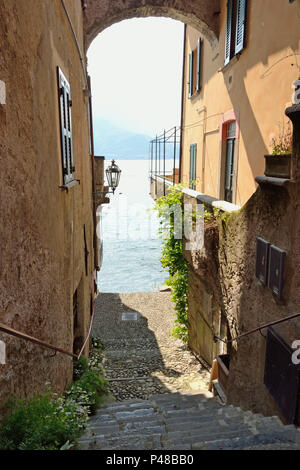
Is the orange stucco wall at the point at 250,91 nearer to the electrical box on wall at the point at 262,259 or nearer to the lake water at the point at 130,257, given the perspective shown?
the electrical box on wall at the point at 262,259

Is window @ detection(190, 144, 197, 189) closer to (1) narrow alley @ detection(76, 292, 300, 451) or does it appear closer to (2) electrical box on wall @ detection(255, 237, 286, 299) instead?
(1) narrow alley @ detection(76, 292, 300, 451)

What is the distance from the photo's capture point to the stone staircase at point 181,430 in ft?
10.1

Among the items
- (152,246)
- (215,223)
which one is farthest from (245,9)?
(152,246)

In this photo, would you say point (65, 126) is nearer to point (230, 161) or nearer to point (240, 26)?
point (240, 26)

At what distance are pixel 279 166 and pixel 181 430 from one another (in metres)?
3.06

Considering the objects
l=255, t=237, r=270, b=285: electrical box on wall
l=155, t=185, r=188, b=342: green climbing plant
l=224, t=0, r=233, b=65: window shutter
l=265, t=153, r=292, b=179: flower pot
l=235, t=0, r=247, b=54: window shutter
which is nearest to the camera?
Result: l=265, t=153, r=292, b=179: flower pot

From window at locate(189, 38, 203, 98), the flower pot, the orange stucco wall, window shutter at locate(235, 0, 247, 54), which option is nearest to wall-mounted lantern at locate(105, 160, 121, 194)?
the orange stucco wall

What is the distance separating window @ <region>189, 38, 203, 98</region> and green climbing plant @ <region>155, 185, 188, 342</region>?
442cm

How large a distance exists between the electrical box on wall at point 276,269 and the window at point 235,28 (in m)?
5.64

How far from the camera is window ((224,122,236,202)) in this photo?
30.2 ft

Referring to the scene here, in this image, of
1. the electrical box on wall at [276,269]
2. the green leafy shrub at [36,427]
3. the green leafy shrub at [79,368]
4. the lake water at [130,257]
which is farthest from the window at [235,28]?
the green leafy shrub at [36,427]

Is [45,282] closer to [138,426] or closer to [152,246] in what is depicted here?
[138,426]

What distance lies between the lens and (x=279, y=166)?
164 inches

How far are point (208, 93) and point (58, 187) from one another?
7.92 metres
